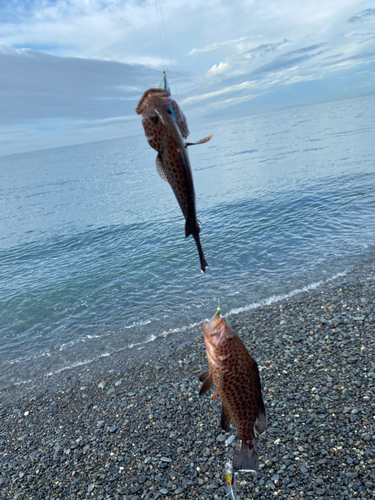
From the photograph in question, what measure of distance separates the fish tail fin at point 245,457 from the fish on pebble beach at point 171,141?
2.39 meters

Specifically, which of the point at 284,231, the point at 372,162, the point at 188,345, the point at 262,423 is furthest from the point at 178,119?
the point at 372,162

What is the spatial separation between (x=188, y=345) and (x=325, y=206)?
18.7 metres

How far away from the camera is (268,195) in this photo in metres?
32.6

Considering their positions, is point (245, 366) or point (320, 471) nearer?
point (245, 366)

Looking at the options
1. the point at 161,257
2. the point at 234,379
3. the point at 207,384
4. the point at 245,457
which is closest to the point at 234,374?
the point at 234,379

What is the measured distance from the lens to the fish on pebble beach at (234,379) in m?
3.33

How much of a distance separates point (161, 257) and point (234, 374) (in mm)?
18242

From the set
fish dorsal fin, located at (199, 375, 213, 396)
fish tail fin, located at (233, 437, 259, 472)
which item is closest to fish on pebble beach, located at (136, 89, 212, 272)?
fish dorsal fin, located at (199, 375, 213, 396)

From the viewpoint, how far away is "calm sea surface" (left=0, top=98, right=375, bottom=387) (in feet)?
46.9

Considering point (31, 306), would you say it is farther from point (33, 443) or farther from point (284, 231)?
point (284, 231)

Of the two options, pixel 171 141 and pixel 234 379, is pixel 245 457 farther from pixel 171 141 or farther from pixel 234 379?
pixel 171 141

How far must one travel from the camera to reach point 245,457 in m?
3.54

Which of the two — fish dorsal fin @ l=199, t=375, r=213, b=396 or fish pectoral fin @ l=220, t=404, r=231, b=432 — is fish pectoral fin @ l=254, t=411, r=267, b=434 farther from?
fish dorsal fin @ l=199, t=375, r=213, b=396

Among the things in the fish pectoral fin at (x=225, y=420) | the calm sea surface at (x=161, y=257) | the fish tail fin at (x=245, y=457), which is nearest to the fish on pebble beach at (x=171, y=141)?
the fish pectoral fin at (x=225, y=420)
